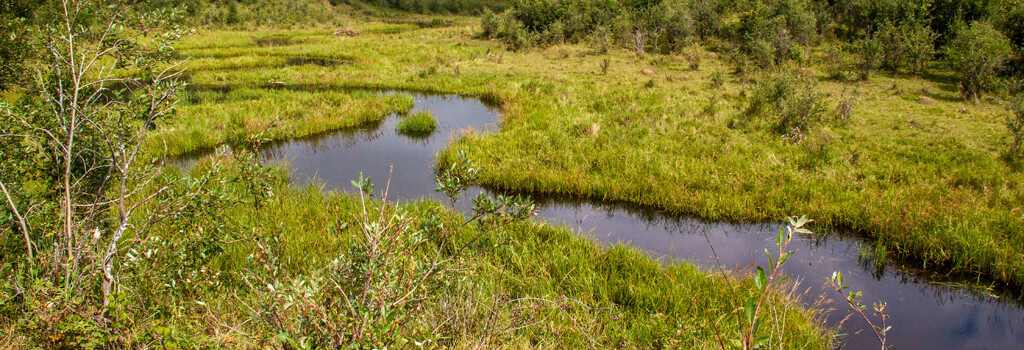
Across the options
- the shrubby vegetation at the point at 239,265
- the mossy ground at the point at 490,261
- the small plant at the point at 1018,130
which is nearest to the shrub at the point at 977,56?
the small plant at the point at 1018,130

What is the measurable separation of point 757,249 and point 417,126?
29.6ft

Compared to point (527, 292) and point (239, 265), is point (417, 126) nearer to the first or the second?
point (239, 265)

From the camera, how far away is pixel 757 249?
696 centimetres

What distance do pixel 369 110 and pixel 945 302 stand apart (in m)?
13.3

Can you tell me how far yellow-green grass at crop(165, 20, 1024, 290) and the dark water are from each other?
45 cm

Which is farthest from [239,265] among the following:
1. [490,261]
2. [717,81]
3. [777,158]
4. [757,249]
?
[717,81]

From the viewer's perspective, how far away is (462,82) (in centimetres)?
1934

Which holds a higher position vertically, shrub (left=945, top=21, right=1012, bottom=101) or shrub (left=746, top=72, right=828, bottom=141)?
shrub (left=945, top=21, right=1012, bottom=101)

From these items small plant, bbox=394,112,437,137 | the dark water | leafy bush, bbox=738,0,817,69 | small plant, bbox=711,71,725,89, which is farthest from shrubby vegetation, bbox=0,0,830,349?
leafy bush, bbox=738,0,817,69

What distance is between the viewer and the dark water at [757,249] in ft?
17.3

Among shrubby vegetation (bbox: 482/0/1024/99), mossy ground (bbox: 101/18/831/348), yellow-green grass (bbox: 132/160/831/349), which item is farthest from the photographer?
shrubby vegetation (bbox: 482/0/1024/99)

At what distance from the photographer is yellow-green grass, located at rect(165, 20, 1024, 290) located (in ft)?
22.6

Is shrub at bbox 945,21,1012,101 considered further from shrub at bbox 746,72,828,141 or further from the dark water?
the dark water

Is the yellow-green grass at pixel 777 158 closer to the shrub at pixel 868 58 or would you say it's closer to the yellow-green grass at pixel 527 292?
the shrub at pixel 868 58
